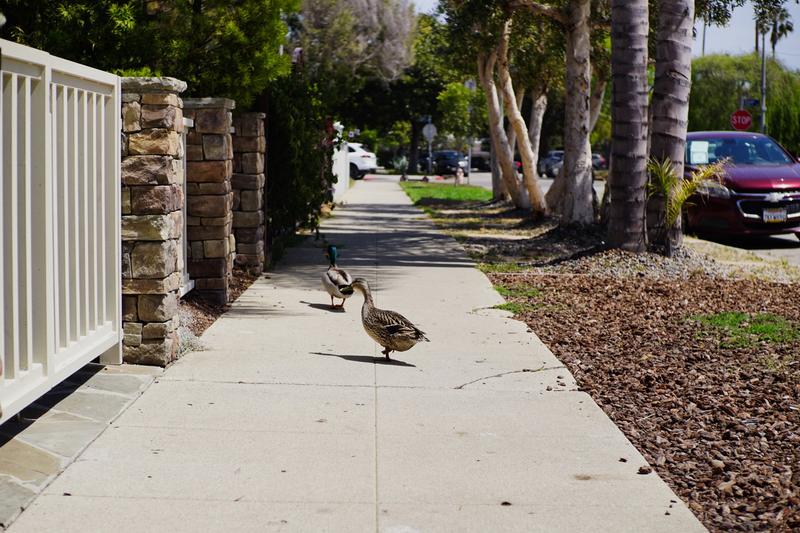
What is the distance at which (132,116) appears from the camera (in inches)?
290

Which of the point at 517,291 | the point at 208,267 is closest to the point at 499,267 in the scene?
the point at 517,291

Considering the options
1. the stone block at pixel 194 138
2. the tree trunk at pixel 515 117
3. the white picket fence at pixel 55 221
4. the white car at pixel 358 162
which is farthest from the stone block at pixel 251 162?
the white car at pixel 358 162

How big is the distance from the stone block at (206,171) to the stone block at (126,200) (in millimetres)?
2832

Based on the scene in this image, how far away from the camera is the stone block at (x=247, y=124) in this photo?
12.1m

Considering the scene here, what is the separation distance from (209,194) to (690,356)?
15.0 feet

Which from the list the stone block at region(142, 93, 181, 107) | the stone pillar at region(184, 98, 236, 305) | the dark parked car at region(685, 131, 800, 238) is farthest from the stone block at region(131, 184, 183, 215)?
the dark parked car at region(685, 131, 800, 238)

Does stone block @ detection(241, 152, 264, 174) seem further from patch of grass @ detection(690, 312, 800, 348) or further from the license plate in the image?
the license plate

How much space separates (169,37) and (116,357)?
13.8 feet

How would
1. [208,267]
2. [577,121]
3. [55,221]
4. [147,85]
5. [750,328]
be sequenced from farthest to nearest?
[577,121]
[208,267]
[750,328]
[147,85]
[55,221]

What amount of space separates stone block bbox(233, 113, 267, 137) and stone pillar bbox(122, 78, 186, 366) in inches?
179

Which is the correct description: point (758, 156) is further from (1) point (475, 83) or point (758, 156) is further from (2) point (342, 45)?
(1) point (475, 83)

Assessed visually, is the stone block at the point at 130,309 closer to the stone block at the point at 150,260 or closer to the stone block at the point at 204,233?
the stone block at the point at 150,260

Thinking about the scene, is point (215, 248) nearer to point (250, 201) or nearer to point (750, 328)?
point (250, 201)

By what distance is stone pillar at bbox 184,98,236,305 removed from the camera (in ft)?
33.3
